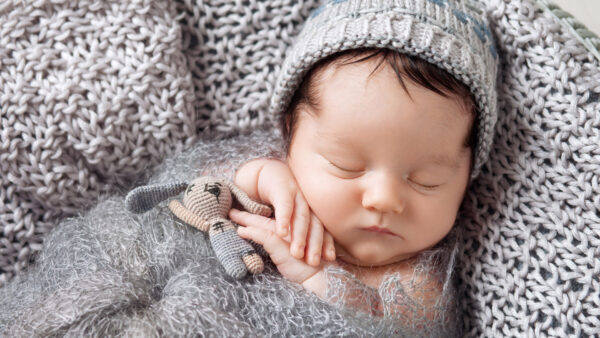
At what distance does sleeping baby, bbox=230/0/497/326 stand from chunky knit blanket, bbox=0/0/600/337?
0.08 meters

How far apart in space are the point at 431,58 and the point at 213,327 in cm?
58

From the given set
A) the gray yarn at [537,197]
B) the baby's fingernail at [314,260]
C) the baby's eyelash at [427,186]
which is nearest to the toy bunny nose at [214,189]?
the baby's fingernail at [314,260]

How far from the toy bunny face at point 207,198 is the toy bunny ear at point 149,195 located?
2 cm

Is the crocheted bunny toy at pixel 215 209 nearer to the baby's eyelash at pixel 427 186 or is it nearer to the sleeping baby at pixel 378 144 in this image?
the sleeping baby at pixel 378 144

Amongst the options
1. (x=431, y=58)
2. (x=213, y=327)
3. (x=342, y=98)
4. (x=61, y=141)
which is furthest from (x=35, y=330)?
(x=431, y=58)

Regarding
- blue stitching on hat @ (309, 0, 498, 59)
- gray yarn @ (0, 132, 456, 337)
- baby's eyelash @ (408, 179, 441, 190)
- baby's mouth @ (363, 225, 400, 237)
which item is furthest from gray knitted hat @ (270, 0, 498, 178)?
gray yarn @ (0, 132, 456, 337)

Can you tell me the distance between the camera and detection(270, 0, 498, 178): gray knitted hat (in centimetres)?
109

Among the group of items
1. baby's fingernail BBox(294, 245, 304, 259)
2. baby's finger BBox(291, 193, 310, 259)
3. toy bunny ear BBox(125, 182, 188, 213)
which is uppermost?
toy bunny ear BBox(125, 182, 188, 213)

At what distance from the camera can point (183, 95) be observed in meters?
1.31

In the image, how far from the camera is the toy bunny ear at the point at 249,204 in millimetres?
1174

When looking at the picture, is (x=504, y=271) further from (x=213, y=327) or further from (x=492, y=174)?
(x=213, y=327)

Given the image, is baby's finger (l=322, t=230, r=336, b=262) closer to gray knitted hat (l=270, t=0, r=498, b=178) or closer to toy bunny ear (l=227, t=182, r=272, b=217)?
toy bunny ear (l=227, t=182, r=272, b=217)

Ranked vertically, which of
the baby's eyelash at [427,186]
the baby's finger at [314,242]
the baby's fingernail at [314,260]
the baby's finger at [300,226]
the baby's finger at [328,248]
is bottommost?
the baby's finger at [328,248]

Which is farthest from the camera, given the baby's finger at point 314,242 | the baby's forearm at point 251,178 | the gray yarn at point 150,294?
the baby's forearm at point 251,178
